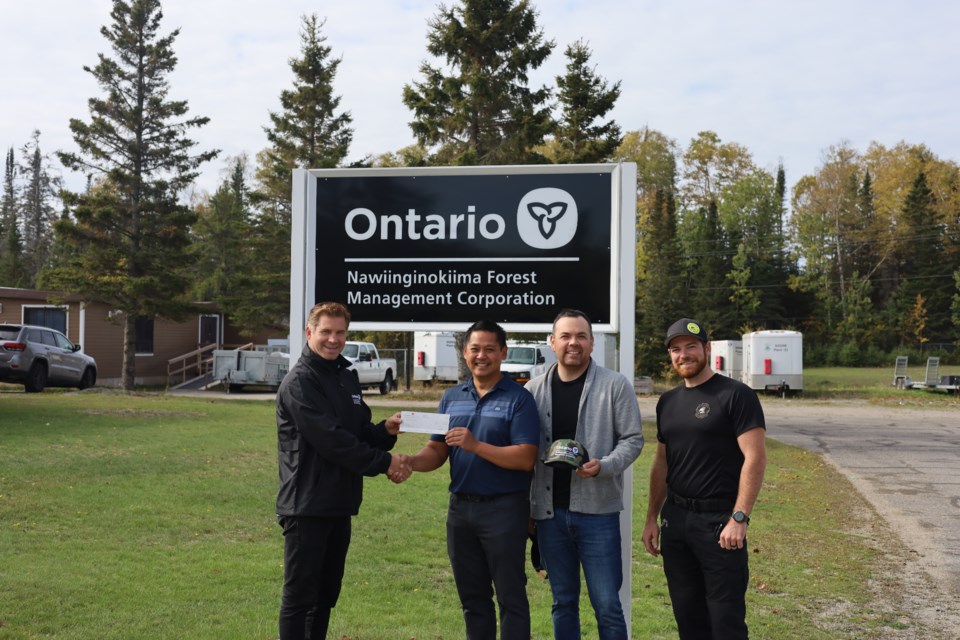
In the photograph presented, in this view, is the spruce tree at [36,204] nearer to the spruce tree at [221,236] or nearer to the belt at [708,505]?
the spruce tree at [221,236]

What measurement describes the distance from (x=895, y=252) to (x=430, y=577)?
212 ft

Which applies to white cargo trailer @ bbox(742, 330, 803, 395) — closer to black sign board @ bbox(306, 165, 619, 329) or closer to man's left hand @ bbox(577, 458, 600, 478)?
black sign board @ bbox(306, 165, 619, 329)

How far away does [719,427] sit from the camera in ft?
13.2

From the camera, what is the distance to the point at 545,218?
545 centimetres

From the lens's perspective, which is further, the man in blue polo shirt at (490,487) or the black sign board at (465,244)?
the black sign board at (465,244)

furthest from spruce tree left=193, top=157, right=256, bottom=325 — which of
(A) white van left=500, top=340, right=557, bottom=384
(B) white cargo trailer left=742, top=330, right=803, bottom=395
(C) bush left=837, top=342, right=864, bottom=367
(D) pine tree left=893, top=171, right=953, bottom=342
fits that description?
(D) pine tree left=893, top=171, right=953, bottom=342

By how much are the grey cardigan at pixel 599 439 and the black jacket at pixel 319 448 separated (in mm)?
746

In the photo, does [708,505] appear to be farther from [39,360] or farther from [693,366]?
[39,360]

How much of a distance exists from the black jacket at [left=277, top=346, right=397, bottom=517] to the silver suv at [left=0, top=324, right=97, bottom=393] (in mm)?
21675

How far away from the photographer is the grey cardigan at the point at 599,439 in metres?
4.06

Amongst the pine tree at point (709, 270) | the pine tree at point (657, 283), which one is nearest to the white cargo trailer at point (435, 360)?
the pine tree at point (657, 283)

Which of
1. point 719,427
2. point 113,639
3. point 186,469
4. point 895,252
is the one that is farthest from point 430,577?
point 895,252

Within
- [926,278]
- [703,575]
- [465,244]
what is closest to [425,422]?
[703,575]

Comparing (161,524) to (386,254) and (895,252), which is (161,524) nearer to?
(386,254)
